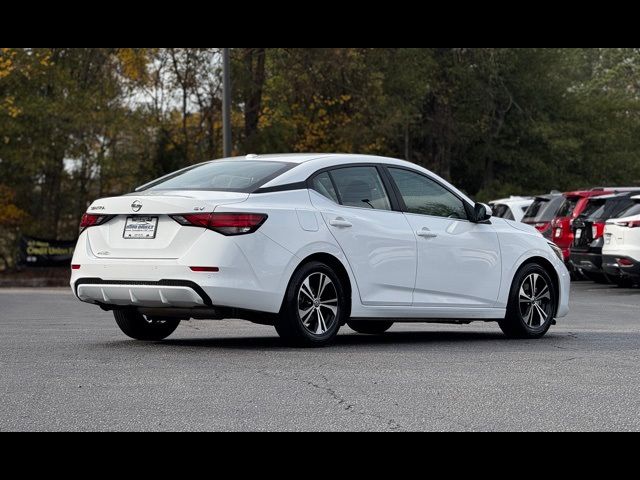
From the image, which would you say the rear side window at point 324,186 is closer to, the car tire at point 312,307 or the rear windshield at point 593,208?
the car tire at point 312,307

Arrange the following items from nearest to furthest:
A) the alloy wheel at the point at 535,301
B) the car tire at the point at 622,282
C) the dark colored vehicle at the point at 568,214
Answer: the alloy wheel at the point at 535,301
the car tire at the point at 622,282
the dark colored vehicle at the point at 568,214

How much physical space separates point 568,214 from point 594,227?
108 inches

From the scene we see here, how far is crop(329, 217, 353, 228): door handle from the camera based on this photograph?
11.6 m

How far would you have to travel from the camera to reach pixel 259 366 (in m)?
10.1

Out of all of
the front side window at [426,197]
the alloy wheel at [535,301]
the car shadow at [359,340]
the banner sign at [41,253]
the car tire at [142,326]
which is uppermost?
the front side window at [426,197]

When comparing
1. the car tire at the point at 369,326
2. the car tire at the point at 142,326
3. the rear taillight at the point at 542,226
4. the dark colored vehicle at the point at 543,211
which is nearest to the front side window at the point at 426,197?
the car tire at the point at 369,326

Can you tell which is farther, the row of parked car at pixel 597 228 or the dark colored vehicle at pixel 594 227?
the dark colored vehicle at pixel 594 227

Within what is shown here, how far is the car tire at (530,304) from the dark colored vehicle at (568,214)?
12.6 metres

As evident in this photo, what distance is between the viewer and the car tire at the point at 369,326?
44.4 ft

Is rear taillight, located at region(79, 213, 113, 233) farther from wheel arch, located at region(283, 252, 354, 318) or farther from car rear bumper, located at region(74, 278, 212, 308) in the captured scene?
wheel arch, located at region(283, 252, 354, 318)

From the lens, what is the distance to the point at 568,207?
89.8 ft
